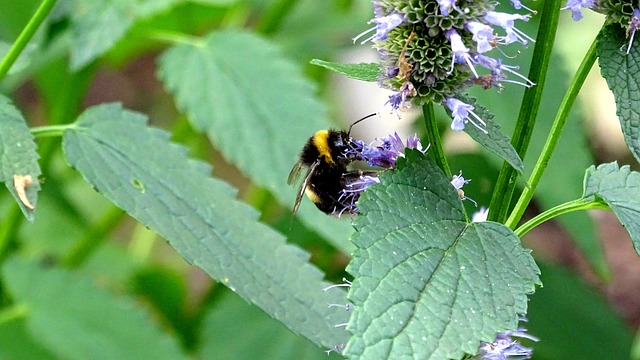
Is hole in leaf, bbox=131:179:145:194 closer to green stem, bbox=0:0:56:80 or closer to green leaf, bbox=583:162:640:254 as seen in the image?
green stem, bbox=0:0:56:80

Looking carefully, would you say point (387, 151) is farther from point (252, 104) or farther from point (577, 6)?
point (252, 104)

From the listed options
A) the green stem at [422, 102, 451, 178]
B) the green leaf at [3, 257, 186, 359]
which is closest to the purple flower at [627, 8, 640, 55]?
the green stem at [422, 102, 451, 178]

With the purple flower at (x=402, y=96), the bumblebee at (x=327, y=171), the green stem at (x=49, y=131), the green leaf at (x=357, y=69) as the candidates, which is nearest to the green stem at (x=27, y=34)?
the green stem at (x=49, y=131)

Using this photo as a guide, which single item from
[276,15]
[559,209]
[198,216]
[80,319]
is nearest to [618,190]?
[559,209]

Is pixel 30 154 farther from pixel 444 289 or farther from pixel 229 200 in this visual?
pixel 444 289

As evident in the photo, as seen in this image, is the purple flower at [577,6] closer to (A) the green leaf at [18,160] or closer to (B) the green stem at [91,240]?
(A) the green leaf at [18,160]
